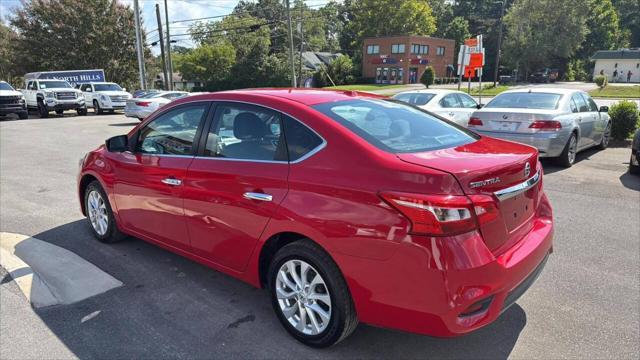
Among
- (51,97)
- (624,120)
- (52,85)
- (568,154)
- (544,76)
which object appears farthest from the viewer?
(544,76)

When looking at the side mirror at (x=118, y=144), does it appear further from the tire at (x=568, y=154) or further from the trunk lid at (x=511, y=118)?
the tire at (x=568, y=154)

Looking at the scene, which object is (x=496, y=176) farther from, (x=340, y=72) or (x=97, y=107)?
(x=340, y=72)

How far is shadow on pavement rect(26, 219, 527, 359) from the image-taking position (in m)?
2.96

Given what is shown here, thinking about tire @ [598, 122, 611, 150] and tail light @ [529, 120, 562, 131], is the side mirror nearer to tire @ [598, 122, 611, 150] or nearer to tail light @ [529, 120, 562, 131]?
tail light @ [529, 120, 562, 131]

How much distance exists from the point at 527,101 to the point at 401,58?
5848 centimetres

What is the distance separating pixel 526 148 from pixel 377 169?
1.49m

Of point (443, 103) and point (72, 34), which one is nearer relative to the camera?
point (443, 103)

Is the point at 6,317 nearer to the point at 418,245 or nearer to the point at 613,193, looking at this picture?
the point at 418,245

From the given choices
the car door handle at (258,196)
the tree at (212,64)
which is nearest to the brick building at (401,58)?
the tree at (212,64)

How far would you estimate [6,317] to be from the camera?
3.45 m

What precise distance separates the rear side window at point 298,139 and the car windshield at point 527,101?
7.15 m

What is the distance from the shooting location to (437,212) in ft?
7.75

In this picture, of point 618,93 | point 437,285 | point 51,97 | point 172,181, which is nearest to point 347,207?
point 437,285

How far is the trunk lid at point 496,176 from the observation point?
2.53m
